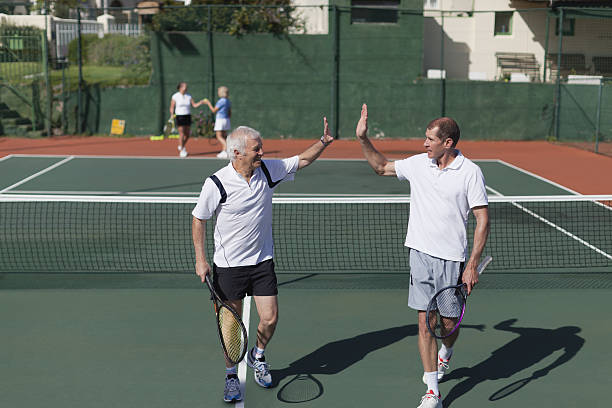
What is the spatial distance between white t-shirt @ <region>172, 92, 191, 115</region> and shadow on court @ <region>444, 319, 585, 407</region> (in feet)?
41.5

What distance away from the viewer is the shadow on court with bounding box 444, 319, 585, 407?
204 inches

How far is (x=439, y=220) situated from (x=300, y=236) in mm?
5319

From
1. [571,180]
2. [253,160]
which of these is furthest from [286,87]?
[253,160]

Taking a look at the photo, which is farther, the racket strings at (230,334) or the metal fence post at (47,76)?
the metal fence post at (47,76)

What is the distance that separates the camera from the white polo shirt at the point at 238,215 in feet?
15.6

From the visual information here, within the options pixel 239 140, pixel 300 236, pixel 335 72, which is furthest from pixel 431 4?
pixel 239 140

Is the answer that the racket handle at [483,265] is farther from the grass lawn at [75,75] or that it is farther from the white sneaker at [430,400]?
the grass lawn at [75,75]

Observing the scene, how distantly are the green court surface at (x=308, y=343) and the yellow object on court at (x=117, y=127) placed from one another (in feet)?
50.8

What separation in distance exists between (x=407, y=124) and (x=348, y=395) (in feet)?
63.3

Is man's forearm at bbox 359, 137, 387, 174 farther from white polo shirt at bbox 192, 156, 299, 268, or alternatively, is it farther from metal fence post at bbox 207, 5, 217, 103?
metal fence post at bbox 207, 5, 217, 103

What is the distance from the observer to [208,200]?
186 inches

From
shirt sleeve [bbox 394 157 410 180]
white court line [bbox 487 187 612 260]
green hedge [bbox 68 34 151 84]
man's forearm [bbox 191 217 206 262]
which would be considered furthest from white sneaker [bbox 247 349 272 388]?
green hedge [bbox 68 34 151 84]

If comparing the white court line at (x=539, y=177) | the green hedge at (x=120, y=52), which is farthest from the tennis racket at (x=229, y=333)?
the green hedge at (x=120, y=52)

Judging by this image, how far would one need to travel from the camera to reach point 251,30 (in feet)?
77.6
